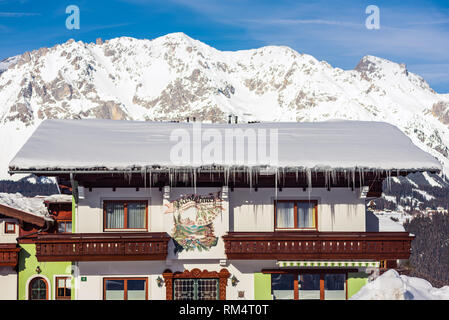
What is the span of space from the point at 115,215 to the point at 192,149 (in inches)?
130

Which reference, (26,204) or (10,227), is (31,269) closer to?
(10,227)

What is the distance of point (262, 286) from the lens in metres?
20.0

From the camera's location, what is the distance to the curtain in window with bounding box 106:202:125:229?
20.2 m

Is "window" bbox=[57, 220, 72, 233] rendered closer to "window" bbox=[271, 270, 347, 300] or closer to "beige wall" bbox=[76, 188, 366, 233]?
"beige wall" bbox=[76, 188, 366, 233]

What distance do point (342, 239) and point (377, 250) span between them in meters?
1.15

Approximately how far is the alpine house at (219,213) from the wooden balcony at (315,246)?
3cm

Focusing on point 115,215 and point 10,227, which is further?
point 10,227

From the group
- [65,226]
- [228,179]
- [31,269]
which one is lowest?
[31,269]

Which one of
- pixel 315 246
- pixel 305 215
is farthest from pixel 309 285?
pixel 305 215

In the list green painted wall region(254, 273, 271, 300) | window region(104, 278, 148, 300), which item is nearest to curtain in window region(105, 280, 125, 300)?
window region(104, 278, 148, 300)

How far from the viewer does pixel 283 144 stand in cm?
2064

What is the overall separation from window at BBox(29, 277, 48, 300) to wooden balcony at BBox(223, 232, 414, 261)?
8.90 m
